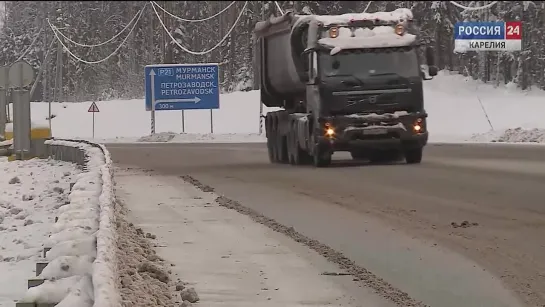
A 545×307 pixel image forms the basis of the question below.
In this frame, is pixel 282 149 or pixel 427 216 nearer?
pixel 427 216

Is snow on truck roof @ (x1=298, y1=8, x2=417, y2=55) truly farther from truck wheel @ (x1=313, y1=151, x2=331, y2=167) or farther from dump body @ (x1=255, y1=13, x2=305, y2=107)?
truck wheel @ (x1=313, y1=151, x2=331, y2=167)

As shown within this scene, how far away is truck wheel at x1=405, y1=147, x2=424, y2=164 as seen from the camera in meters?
22.6

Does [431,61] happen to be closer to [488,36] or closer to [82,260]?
[82,260]

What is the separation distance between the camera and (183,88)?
179 feet

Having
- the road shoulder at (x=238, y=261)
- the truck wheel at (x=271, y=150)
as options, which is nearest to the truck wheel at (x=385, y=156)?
the truck wheel at (x=271, y=150)

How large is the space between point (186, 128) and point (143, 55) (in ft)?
107

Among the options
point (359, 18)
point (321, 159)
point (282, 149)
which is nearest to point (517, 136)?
point (282, 149)

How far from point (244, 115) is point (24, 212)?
5756 cm

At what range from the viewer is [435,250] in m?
9.05

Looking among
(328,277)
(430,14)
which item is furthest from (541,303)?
(430,14)

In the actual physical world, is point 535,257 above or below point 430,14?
below

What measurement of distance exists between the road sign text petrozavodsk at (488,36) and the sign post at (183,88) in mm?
12952

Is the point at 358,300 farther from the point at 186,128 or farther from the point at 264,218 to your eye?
the point at 186,128

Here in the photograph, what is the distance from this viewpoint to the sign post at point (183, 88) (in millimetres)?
54156
